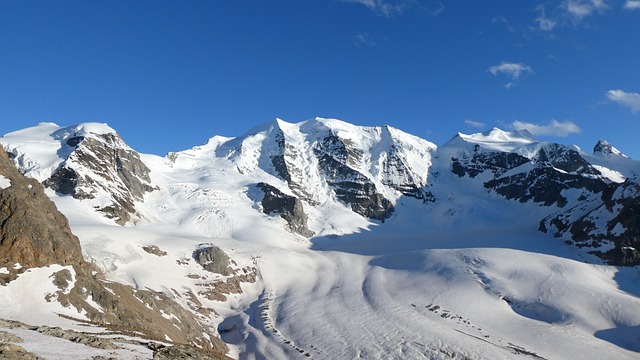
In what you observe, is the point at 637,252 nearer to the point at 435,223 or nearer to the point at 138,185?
the point at 435,223

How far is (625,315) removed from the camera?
262 ft

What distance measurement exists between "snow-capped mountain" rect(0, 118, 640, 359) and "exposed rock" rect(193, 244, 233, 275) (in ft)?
1.24

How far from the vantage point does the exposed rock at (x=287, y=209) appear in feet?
549

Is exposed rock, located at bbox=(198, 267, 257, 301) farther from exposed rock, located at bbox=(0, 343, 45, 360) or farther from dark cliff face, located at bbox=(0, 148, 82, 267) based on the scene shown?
exposed rock, located at bbox=(0, 343, 45, 360)

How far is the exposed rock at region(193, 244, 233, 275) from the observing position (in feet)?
340

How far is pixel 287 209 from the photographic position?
171000mm

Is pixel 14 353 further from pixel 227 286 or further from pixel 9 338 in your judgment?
pixel 227 286

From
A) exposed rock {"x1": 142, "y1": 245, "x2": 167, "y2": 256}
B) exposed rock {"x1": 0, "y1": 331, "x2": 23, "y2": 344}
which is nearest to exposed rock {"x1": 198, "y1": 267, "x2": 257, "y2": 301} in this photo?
exposed rock {"x1": 142, "y1": 245, "x2": 167, "y2": 256}

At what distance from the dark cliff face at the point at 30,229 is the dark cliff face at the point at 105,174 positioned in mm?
79485

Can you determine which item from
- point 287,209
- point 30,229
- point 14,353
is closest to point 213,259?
point 30,229

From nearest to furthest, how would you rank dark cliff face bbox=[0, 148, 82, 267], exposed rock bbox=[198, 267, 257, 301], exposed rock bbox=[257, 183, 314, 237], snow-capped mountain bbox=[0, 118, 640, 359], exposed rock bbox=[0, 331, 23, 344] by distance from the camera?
exposed rock bbox=[0, 331, 23, 344] → dark cliff face bbox=[0, 148, 82, 267] → snow-capped mountain bbox=[0, 118, 640, 359] → exposed rock bbox=[198, 267, 257, 301] → exposed rock bbox=[257, 183, 314, 237]

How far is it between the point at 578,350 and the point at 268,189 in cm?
12846

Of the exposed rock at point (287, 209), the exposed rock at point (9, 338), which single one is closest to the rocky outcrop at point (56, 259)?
the exposed rock at point (9, 338)

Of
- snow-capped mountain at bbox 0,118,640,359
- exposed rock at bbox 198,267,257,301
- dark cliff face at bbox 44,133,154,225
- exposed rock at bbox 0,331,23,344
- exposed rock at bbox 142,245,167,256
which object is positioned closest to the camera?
exposed rock at bbox 0,331,23,344
